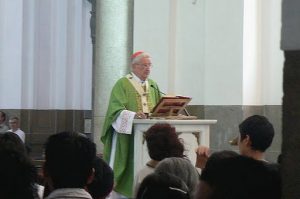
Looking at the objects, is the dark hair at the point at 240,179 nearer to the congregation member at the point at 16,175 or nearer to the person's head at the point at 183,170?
the congregation member at the point at 16,175

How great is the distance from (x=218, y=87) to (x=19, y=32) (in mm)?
4498

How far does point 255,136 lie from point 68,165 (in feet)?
5.18

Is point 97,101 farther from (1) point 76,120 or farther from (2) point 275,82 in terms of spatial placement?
(1) point 76,120

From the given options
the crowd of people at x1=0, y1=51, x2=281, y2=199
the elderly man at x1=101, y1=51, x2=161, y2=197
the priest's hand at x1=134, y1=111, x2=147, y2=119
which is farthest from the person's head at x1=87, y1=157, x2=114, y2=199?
the elderly man at x1=101, y1=51, x2=161, y2=197

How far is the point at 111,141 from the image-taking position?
806 centimetres

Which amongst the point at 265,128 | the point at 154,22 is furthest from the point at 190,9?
the point at 265,128

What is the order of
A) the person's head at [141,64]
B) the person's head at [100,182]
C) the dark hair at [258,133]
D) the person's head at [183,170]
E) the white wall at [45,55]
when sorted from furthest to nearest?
the white wall at [45,55] → the person's head at [141,64] → the dark hair at [258,133] → the person's head at [100,182] → the person's head at [183,170]

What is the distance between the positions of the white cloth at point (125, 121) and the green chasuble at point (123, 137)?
0.12 metres

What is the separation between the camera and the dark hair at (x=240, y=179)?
2076mm

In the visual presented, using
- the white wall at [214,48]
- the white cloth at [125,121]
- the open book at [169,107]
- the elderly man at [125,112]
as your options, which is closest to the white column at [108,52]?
the white wall at [214,48]

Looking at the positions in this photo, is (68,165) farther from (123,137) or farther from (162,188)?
(123,137)

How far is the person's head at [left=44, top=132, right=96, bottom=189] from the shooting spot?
10.4 ft

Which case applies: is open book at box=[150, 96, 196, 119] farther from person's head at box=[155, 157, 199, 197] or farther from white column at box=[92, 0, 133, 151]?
person's head at box=[155, 157, 199, 197]

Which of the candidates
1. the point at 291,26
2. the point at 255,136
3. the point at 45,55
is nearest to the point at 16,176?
the point at 291,26
